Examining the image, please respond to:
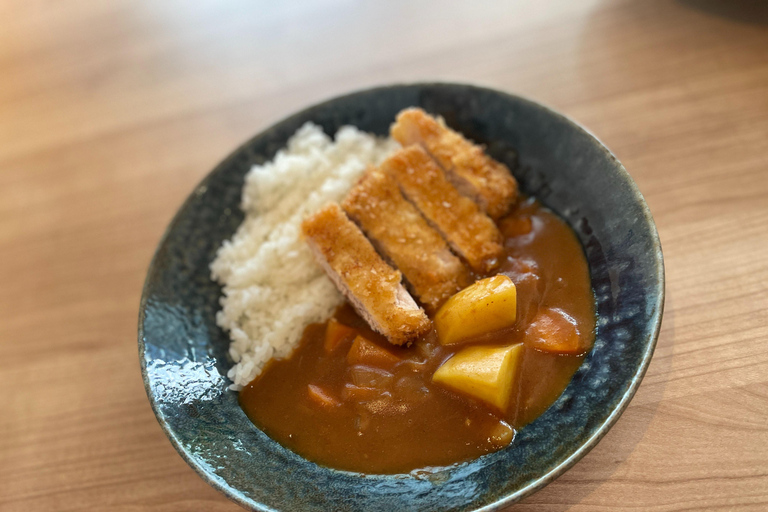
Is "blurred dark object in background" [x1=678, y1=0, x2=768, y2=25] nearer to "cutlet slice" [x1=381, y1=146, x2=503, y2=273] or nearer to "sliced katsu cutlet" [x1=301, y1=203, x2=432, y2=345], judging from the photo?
"cutlet slice" [x1=381, y1=146, x2=503, y2=273]

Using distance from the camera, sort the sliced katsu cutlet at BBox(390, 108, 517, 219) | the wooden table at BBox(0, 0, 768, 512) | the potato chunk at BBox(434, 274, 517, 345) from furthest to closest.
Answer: the sliced katsu cutlet at BBox(390, 108, 517, 219) → the potato chunk at BBox(434, 274, 517, 345) → the wooden table at BBox(0, 0, 768, 512)

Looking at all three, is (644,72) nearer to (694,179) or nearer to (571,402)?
(694,179)

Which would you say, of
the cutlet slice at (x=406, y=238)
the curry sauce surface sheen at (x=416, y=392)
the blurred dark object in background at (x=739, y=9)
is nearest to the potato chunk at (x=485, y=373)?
the curry sauce surface sheen at (x=416, y=392)

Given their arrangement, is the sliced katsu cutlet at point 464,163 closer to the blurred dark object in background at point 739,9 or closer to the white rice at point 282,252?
the white rice at point 282,252

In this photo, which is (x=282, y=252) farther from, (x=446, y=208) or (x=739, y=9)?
(x=739, y=9)

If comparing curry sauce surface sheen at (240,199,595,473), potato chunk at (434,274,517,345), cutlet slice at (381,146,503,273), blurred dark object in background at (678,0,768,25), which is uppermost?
blurred dark object in background at (678,0,768,25)

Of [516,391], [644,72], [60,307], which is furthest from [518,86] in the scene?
[60,307]

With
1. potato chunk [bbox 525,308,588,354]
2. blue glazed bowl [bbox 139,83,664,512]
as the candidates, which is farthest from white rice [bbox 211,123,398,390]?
potato chunk [bbox 525,308,588,354]
